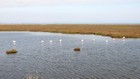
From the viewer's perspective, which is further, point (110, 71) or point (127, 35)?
point (127, 35)

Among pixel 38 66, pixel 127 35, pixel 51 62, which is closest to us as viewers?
pixel 38 66

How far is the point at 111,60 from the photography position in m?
29.0

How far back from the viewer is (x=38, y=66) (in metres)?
26.2

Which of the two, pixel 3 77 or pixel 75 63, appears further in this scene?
pixel 75 63

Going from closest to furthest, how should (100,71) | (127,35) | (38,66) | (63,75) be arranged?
(63,75) → (100,71) → (38,66) → (127,35)

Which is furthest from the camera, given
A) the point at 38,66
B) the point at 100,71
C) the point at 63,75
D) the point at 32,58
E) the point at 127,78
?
the point at 32,58

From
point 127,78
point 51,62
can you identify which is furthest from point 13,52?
point 127,78

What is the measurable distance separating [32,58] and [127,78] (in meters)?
14.5

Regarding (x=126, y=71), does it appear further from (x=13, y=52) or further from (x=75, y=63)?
(x=13, y=52)

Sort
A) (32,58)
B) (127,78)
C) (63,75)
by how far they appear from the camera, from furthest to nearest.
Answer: (32,58) → (63,75) → (127,78)

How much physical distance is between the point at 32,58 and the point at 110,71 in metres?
11.8

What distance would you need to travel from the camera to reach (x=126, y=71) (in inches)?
906

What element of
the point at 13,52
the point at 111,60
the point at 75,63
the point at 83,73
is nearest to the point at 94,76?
the point at 83,73

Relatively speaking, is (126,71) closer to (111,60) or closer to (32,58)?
(111,60)
